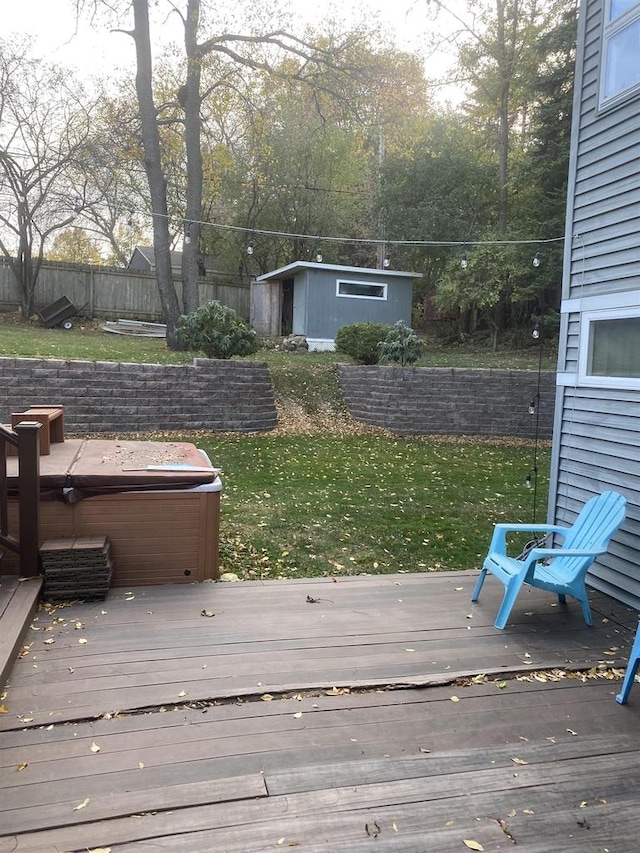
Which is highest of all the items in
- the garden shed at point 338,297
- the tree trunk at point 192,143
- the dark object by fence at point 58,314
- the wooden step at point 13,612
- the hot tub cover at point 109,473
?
the tree trunk at point 192,143

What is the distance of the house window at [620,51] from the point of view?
3.54 m

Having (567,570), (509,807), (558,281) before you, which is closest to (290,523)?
(567,570)

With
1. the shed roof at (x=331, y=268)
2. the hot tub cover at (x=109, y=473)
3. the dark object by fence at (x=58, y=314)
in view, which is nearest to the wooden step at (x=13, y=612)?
the hot tub cover at (x=109, y=473)

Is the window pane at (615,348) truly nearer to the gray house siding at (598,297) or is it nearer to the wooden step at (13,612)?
the gray house siding at (598,297)

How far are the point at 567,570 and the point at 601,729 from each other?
1196 mm

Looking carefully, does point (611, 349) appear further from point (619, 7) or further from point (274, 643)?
point (274, 643)

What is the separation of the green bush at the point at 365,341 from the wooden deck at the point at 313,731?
8.41 meters

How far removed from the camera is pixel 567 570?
342cm

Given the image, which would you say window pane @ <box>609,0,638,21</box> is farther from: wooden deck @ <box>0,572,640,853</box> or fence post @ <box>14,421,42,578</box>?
fence post @ <box>14,421,42,578</box>

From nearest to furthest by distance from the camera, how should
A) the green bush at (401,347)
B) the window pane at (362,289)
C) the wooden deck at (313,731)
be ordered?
the wooden deck at (313,731) → the green bush at (401,347) → the window pane at (362,289)

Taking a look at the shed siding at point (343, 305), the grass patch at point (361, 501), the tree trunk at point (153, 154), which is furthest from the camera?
the shed siding at point (343, 305)

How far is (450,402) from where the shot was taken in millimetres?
10188

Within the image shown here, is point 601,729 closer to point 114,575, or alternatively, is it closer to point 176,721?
point 176,721

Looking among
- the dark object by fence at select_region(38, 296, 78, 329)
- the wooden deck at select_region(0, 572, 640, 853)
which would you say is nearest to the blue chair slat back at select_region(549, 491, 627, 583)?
the wooden deck at select_region(0, 572, 640, 853)
